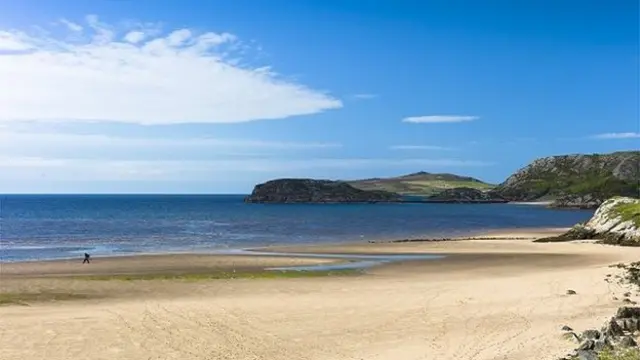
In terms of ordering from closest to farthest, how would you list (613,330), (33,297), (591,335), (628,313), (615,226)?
(613,330)
(591,335)
(628,313)
(33,297)
(615,226)

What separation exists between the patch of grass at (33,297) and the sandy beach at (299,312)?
56 mm

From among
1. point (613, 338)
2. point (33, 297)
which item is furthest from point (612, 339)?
point (33, 297)

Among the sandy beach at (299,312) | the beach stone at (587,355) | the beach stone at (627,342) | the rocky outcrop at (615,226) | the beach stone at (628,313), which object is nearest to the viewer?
the beach stone at (587,355)

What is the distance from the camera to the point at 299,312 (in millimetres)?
26406

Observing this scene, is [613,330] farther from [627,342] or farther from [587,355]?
[587,355]

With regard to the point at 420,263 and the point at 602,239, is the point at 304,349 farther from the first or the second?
the point at 602,239

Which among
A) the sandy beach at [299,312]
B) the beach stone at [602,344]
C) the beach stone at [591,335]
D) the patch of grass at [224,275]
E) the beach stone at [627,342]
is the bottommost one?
the patch of grass at [224,275]

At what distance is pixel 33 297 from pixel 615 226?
57963 millimetres

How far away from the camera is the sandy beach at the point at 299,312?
65.8 feet

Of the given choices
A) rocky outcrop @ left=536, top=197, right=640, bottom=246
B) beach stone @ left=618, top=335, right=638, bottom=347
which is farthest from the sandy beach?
rocky outcrop @ left=536, top=197, right=640, bottom=246

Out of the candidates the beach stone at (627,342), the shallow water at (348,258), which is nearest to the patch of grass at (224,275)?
the shallow water at (348,258)

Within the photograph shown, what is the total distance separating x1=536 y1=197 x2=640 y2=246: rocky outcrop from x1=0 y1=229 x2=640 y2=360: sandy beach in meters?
16.7

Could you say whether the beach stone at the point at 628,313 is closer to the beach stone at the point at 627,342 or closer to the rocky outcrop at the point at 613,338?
the rocky outcrop at the point at 613,338

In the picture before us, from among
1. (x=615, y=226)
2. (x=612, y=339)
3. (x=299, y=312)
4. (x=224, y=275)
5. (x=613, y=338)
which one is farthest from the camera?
(x=615, y=226)
